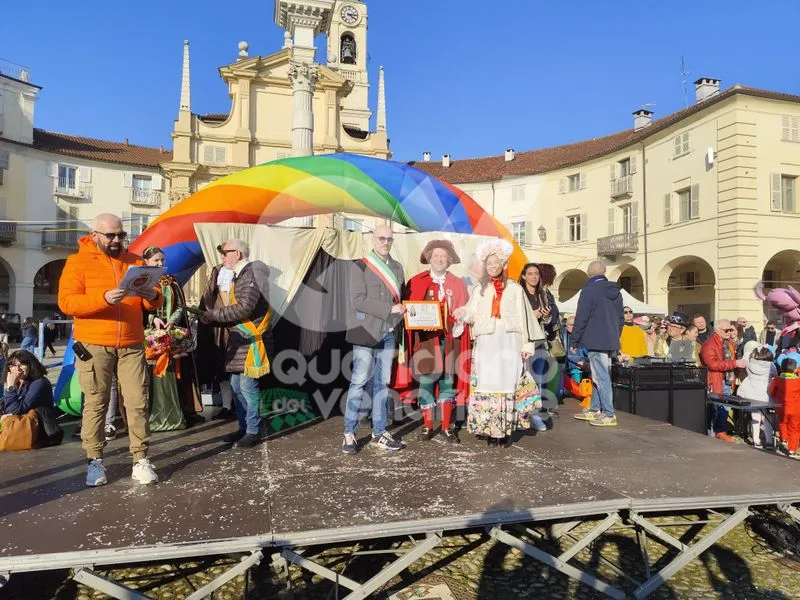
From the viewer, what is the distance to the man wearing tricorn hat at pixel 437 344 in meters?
4.77

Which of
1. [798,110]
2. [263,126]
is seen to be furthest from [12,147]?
[798,110]

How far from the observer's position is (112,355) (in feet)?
11.4

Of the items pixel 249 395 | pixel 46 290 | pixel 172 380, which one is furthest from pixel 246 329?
pixel 46 290

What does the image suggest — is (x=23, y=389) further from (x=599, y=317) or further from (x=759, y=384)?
(x=759, y=384)

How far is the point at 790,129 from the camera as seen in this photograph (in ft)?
66.7

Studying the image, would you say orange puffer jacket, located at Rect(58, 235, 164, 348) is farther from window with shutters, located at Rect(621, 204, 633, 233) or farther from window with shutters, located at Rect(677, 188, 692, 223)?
window with shutters, located at Rect(621, 204, 633, 233)

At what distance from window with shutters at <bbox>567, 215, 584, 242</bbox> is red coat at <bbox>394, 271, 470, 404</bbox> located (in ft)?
85.0

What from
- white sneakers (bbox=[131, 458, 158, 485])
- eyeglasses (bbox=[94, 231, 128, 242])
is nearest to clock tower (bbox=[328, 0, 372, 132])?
eyeglasses (bbox=[94, 231, 128, 242])

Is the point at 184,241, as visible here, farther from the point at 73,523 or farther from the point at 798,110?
the point at 798,110

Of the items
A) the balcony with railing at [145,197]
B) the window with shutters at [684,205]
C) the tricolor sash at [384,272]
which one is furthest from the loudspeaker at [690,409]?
the balcony with railing at [145,197]

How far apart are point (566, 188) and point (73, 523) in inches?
1190

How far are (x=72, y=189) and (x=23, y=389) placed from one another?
3384cm

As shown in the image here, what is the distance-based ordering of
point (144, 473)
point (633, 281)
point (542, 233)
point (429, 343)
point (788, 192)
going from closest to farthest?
1. point (144, 473)
2. point (429, 343)
3. point (788, 192)
4. point (633, 281)
5. point (542, 233)

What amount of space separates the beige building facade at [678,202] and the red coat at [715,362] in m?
14.6
